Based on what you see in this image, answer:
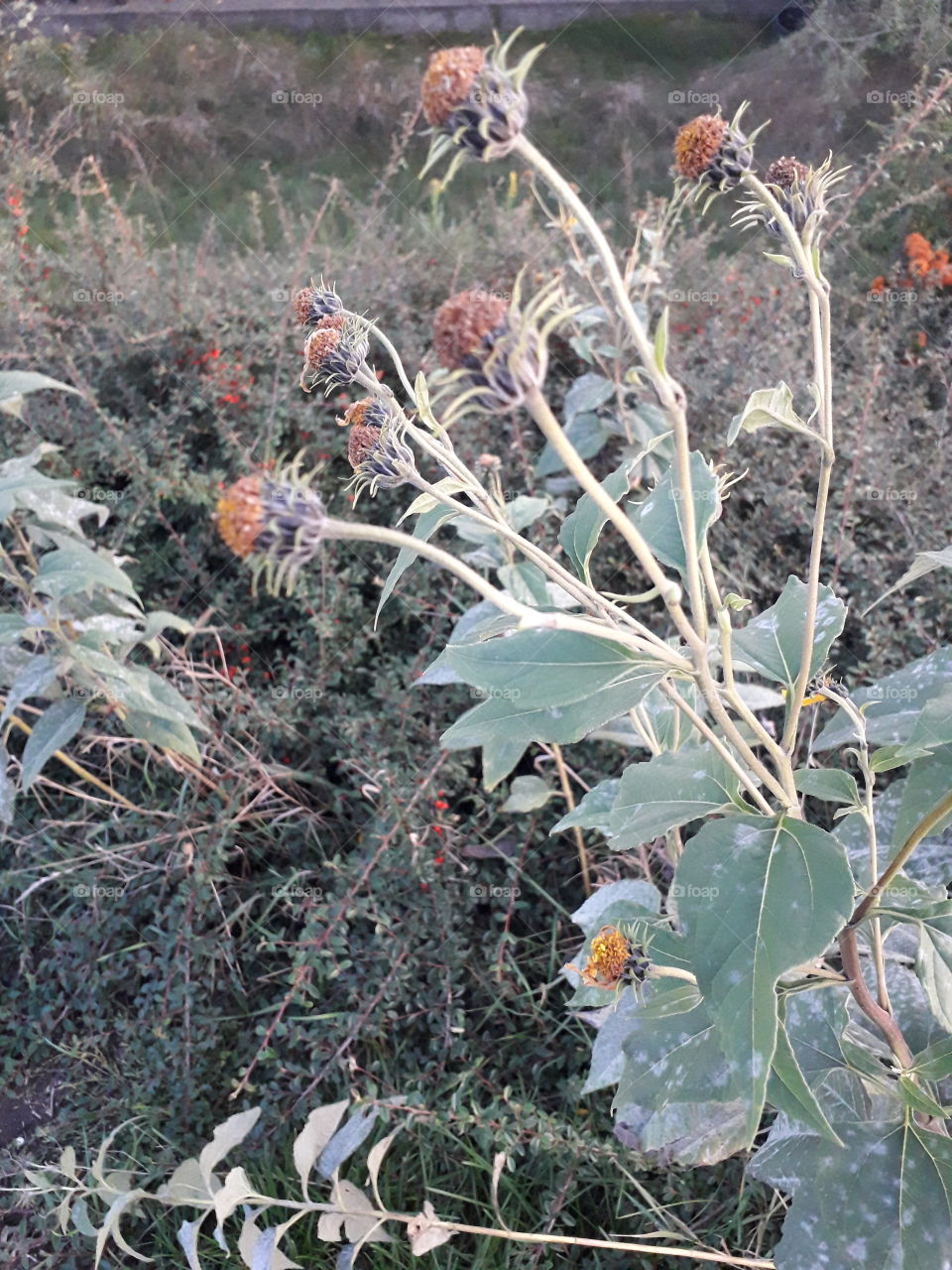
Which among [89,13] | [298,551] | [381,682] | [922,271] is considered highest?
[89,13]

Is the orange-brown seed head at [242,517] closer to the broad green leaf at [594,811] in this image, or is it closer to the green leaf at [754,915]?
the green leaf at [754,915]

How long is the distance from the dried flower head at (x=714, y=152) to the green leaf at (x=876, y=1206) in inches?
30.1

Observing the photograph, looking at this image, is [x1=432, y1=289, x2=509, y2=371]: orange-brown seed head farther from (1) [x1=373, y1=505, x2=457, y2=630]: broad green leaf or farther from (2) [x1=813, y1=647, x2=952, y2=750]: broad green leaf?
(2) [x1=813, y1=647, x2=952, y2=750]: broad green leaf

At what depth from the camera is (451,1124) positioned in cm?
139

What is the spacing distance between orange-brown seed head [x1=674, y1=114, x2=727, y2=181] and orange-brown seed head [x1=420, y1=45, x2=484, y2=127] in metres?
0.24

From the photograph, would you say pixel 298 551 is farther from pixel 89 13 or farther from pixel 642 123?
pixel 89 13

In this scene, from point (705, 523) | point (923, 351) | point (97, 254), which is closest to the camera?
point (705, 523)

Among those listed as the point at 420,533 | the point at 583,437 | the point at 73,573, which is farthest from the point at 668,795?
the point at 583,437

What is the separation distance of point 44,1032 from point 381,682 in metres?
0.81

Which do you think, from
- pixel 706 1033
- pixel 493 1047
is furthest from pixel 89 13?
pixel 706 1033

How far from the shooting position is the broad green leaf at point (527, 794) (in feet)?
5.01

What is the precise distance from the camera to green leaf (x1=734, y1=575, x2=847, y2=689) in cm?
84

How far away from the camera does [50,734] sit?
1.43 metres

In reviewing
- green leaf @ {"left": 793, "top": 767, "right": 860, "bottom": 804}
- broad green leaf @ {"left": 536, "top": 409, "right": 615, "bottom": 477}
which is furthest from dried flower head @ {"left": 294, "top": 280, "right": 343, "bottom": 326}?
broad green leaf @ {"left": 536, "top": 409, "right": 615, "bottom": 477}
